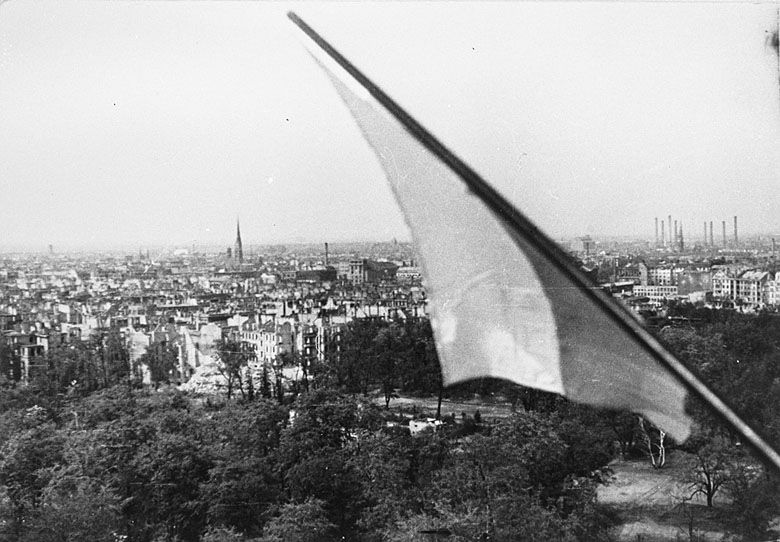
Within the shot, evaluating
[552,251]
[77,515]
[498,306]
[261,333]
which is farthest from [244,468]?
[552,251]

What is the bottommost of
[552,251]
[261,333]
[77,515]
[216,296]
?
[77,515]

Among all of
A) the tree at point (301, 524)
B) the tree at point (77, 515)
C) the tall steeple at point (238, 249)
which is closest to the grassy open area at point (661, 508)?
the tree at point (301, 524)

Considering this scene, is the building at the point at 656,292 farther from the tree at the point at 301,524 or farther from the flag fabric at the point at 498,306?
the tree at the point at 301,524

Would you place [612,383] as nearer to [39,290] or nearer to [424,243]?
[424,243]

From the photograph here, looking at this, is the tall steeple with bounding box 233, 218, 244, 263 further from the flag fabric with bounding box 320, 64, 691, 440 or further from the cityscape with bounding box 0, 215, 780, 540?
the flag fabric with bounding box 320, 64, 691, 440

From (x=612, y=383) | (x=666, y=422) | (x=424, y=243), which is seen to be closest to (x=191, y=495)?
(x=424, y=243)

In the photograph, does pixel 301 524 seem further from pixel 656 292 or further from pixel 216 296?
pixel 656 292

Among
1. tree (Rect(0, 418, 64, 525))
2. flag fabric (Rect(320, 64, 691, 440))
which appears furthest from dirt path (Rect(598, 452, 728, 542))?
tree (Rect(0, 418, 64, 525))
